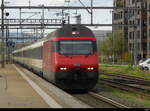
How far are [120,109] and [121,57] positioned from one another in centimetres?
7696

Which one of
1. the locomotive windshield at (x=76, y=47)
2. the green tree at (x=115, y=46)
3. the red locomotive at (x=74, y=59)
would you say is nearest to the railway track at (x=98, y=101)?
the red locomotive at (x=74, y=59)

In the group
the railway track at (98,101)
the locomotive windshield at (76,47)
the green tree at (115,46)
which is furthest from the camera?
the green tree at (115,46)

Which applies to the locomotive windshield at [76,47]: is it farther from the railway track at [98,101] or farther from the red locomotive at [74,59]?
the railway track at [98,101]

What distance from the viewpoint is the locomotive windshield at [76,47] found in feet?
66.2

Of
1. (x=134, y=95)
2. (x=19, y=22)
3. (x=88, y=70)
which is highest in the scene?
(x=19, y=22)

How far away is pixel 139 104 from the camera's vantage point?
16375 millimetres

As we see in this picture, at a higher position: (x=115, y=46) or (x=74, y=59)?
(x=115, y=46)

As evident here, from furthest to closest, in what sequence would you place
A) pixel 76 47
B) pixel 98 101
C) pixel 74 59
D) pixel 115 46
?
pixel 115 46 → pixel 76 47 → pixel 74 59 → pixel 98 101

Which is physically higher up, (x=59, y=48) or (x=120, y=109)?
(x=59, y=48)

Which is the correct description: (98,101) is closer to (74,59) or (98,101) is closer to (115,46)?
(74,59)

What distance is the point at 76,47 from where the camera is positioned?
20.4 meters

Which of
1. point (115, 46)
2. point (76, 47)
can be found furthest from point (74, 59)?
point (115, 46)

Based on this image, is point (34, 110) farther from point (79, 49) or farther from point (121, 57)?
point (121, 57)

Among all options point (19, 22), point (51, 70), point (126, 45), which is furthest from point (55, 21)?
point (126, 45)
